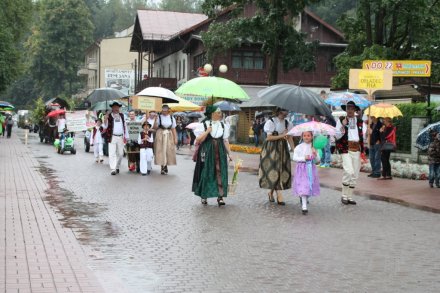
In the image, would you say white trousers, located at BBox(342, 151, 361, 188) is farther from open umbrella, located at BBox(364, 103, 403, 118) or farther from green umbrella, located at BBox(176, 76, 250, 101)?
open umbrella, located at BBox(364, 103, 403, 118)

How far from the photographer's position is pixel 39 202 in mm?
12320

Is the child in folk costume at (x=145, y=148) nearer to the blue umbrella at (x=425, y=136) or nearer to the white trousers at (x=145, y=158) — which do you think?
the white trousers at (x=145, y=158)

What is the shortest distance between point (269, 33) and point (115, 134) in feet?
61.1

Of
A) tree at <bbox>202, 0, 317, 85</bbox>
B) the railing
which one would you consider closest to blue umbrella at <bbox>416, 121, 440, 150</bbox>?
tree at <bbox>202, 0, 317, 85</bbox>

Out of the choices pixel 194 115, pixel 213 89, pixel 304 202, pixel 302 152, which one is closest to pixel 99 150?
pixel 213 89

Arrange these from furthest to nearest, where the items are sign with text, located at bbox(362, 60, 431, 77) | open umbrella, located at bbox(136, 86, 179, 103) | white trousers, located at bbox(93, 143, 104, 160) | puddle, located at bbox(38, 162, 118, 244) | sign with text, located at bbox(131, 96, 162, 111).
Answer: white trousers, located at bbox(93, 143, 104, 160) → sign with text, located at bbox(362, 60, 431, 77) → sign with text, located at bbox(131, 96, 162, 111) → open umbrella, located at bbox(136, 86, 179, 103) → puddle, located at bbox(38, 162, 118, 244)

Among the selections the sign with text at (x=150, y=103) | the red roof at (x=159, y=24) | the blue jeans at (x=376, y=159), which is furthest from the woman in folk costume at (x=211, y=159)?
the red roof at (x=159, y=24)

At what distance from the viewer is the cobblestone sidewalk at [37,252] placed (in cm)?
637

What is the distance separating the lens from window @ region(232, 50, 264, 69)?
4783 centimetres

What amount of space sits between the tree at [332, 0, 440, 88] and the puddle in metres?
23.5

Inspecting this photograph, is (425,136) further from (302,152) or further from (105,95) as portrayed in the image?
(105,95)

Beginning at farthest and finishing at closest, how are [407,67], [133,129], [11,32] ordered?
[11,32], [407,67], [133,129]

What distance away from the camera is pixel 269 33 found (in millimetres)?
35594

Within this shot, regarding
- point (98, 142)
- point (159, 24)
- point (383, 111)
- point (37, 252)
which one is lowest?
point (37, 252)
